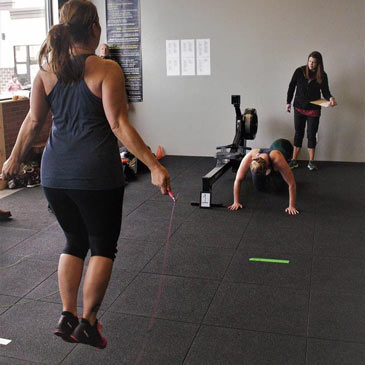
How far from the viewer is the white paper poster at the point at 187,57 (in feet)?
22.5

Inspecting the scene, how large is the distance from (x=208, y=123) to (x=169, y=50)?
3.59ft

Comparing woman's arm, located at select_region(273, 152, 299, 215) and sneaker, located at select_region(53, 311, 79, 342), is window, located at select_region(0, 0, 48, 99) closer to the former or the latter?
woman's arm, located at select_region(273, 152, 299, 215)

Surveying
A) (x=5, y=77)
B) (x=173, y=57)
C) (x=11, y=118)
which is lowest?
(x=11, y=118)

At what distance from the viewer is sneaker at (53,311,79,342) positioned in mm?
2141

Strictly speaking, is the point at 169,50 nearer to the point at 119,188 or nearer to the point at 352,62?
the point at 352,62

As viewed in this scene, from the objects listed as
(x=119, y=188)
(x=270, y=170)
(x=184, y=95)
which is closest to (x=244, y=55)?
(x=184, y=95)

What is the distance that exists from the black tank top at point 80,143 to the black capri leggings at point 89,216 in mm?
39

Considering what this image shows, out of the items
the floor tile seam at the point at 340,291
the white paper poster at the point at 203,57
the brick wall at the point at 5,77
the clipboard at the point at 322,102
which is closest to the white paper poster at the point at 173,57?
the white paper poster at the point at 203,57

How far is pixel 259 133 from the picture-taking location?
688cm

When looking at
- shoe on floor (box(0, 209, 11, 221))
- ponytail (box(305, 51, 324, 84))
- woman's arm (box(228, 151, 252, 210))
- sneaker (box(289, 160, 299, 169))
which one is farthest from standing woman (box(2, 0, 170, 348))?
sneaker (box(289, 160, 299, 169))

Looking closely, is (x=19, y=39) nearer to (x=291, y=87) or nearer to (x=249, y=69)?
(x=249, y=69)

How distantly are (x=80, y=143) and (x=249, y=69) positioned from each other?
198 inches

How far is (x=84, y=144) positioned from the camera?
2045 mm

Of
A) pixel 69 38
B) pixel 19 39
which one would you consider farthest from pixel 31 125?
pixel 19 39
